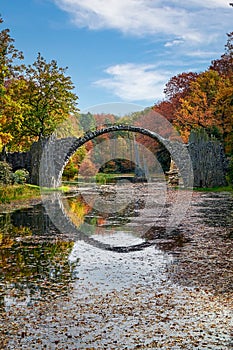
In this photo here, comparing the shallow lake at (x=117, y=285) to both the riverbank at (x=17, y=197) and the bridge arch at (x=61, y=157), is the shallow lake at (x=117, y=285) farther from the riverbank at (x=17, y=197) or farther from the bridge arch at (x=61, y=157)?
the bridge arch at (x=61, y=157)

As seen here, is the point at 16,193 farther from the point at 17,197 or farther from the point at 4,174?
the point at 4,174

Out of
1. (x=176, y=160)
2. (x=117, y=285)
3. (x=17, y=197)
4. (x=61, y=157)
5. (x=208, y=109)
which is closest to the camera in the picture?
(x=117, y=285)

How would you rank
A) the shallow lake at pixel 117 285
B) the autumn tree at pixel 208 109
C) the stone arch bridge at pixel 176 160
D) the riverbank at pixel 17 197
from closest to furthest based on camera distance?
the shallow lake at pixel 117 285, the riverbank at pixel 17 197, the stone arch bridge at pixel 176 160, the autumn tree at pixel 208 109

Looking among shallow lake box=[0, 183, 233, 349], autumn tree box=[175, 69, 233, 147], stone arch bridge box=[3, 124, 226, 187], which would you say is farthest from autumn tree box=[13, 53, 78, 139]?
shallow lake box=[0, 183, 233, 349]

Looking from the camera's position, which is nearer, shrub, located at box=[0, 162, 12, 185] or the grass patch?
the grass patch

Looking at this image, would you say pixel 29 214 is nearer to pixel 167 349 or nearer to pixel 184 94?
pixel 167 349

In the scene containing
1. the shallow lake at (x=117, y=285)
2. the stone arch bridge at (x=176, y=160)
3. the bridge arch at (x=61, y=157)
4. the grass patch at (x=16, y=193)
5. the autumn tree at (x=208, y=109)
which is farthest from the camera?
the autumn tree at (x=208, y=109)

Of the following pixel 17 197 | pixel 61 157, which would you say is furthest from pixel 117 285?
pixel 61 157

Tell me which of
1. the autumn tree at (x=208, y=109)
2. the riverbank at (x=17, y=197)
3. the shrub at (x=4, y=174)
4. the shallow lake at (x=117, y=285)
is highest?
the autumn tree at (x=208, y=109)

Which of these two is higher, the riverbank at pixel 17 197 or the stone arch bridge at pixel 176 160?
the stone arch bridge at pixel 176 160

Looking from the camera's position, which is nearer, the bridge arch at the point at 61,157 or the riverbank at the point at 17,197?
the riverbank at the point at 17,197

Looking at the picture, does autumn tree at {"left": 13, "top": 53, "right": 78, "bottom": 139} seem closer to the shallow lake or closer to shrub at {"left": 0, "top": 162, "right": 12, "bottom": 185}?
shrub at {"left": 0, "top": 162, "right": 12, "bottom": 185}

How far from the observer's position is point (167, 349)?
3953 mm

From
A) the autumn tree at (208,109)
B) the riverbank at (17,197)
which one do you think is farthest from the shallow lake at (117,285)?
the autumn tree at (208,109)
